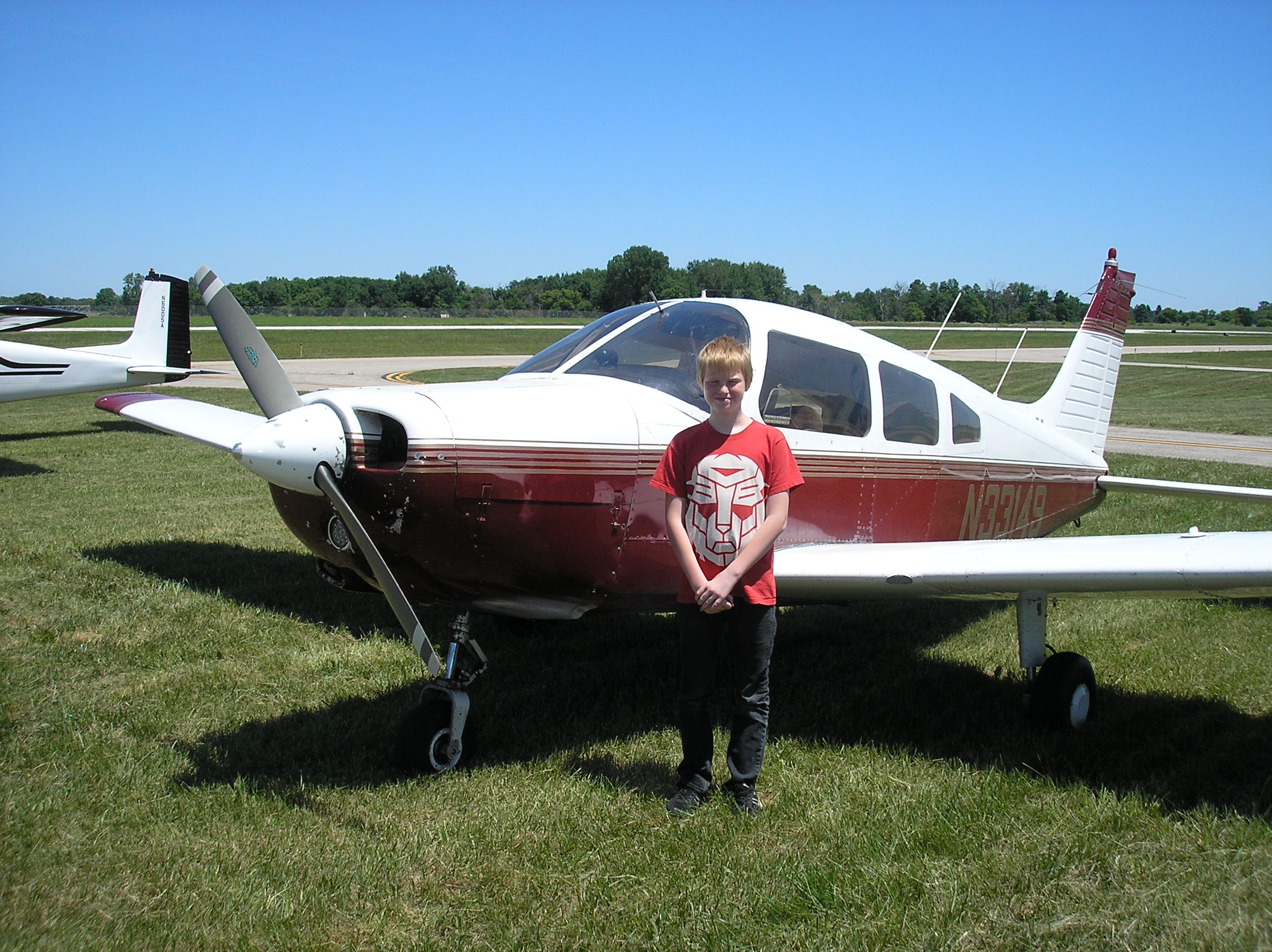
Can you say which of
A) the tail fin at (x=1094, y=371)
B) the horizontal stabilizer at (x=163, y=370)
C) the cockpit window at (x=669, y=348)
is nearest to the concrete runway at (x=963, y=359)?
the cockpit window at (x=669, y=348)

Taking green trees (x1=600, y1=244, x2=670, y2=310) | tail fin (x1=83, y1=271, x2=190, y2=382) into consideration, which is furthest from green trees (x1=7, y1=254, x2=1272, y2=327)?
tail fin (x1=83, y1=271, x2=190, y2=382)

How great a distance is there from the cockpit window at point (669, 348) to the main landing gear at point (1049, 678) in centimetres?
192

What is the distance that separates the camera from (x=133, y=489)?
10.5 metres

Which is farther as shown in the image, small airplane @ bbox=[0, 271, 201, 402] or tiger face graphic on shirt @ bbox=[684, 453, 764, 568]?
small airplane @ bbox=[0, 271, 201, 402]

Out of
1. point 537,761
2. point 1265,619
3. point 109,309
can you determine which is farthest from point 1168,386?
point 109,309

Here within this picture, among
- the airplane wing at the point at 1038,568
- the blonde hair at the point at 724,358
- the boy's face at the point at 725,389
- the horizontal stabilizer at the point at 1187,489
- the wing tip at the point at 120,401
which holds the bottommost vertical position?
the airplane wing at the point at 1038,568

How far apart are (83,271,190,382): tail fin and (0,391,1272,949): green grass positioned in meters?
11.6

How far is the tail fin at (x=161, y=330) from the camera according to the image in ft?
55.5

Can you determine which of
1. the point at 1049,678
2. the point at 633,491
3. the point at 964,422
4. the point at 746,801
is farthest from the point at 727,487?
the point at 964,422

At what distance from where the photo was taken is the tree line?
57.9 metres

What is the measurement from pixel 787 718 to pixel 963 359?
4083 cm

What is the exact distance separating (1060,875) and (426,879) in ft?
7.03

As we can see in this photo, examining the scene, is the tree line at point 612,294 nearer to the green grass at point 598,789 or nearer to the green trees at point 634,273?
the green trees at point 634,273

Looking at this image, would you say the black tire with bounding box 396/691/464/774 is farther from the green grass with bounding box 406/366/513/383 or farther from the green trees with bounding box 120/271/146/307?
the green trees with bounding box 120/271/146/307
